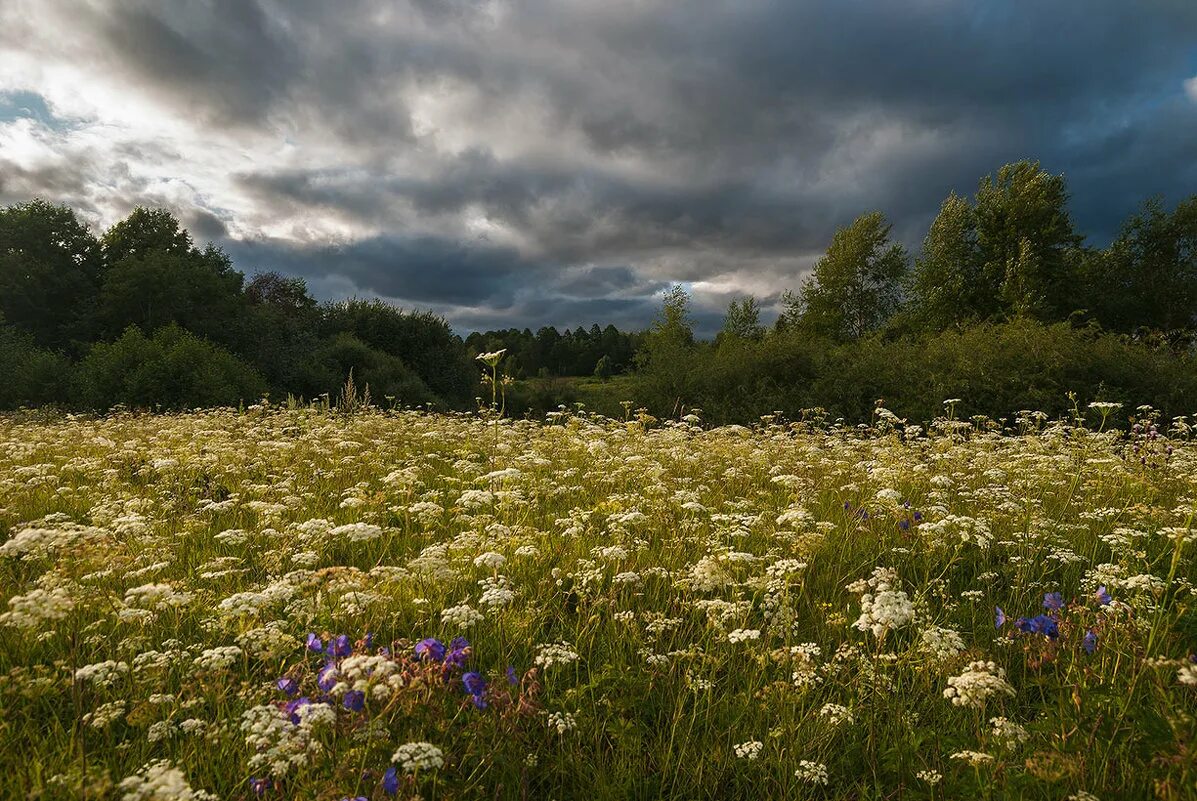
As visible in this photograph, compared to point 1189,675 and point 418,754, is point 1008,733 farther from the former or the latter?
point 418,754

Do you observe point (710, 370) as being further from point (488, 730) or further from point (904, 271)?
point (904, 271)

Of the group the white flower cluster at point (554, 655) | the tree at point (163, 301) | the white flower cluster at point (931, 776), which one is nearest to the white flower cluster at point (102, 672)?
the white flower cluster at point (554, 655)

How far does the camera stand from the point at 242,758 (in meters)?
2.38

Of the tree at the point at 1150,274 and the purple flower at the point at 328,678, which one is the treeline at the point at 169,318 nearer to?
the purple flower at the point at 328,678

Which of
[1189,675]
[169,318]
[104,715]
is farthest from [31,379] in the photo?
[1189,675]

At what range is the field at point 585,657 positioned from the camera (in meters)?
2.32

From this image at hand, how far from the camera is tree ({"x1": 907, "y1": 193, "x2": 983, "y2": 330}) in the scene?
34250 mm

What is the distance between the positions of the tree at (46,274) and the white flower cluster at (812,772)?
47175 millimetres

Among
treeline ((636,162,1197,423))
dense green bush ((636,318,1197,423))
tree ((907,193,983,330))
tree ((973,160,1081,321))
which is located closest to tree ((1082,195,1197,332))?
treeline ((636,162,1197,423))

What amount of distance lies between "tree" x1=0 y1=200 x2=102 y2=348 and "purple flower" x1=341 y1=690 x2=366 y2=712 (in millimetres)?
45927

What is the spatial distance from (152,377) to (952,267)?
135ft

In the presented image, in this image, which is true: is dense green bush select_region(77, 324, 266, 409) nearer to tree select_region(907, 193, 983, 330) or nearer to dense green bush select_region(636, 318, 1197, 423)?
dense green bush select_region(636, 318, 1197, 423)

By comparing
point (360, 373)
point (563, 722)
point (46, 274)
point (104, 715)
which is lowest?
point (563, 722)

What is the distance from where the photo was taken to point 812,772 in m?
2.47
